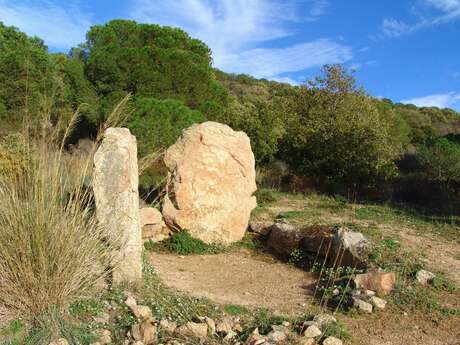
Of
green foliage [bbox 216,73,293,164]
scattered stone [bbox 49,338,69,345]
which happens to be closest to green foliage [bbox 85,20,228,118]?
green foliage [bbox 216,73,293,164]

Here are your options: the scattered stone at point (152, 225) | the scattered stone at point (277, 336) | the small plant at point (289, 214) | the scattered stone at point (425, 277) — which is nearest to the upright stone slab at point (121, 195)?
the scattered stone at point (277, 336)

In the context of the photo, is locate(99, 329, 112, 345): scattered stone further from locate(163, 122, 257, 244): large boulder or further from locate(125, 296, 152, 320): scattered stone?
locate(163, 122, 257, 244): large boulder

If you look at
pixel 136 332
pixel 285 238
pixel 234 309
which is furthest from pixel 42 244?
pixel 285 238

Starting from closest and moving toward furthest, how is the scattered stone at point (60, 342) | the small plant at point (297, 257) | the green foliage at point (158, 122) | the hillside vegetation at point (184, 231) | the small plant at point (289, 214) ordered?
1. the scattered stone at point (60, 342)
2. the hillside vegetation at point (184, 231)
3. the small plant at point (297, 257)
4. the small plant at point (289, 214)
5. the green foliage at point (158, 122)

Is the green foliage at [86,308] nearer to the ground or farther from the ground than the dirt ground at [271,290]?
farther from the ground

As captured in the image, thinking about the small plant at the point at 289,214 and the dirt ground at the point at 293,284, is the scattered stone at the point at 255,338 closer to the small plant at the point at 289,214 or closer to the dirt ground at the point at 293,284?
the dirt ground at the point at 293,284

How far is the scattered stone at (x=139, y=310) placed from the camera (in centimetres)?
401

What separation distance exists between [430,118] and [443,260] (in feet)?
117

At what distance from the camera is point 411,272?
6.02m

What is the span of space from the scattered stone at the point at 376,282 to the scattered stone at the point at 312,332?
152cm

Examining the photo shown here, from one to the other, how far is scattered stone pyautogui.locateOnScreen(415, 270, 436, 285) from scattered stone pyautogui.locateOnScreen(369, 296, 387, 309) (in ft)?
3.21

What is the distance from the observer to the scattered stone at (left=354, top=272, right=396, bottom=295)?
5363 millimetres

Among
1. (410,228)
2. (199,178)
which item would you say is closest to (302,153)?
(410,228)

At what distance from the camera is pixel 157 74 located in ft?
61.9
